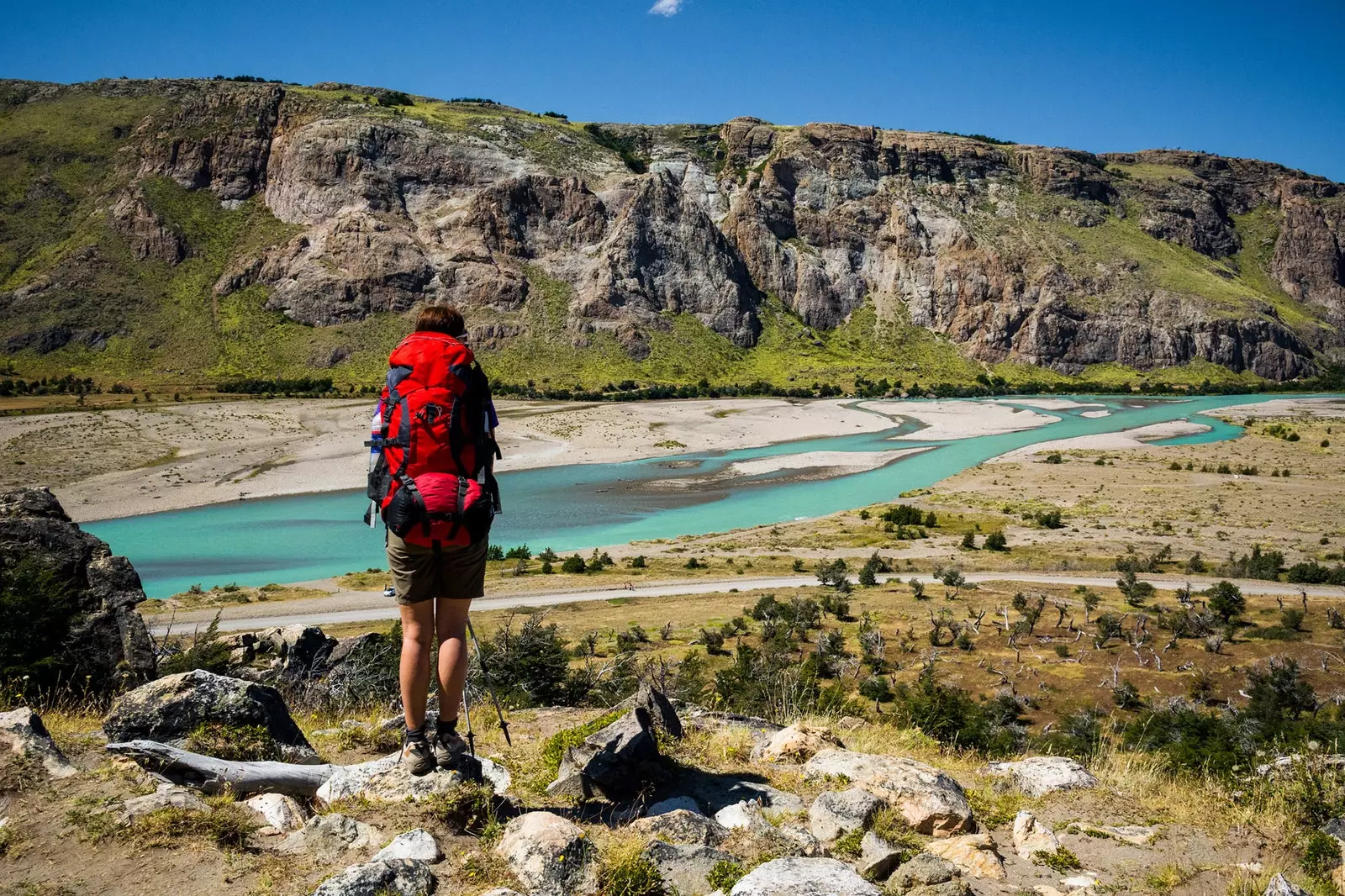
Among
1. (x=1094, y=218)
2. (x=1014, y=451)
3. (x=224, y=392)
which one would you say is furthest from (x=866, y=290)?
(x=224, y=392)

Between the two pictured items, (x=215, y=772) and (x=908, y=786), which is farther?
(x=908, y=786)

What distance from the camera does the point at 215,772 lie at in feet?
16.1

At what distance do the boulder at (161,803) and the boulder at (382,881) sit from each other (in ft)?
3.81

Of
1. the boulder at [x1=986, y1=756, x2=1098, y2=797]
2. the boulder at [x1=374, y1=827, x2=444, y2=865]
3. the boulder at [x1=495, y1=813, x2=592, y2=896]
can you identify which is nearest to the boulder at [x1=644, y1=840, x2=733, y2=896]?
the boulder at [x1=495, y1=813, x2=592, y2=896]

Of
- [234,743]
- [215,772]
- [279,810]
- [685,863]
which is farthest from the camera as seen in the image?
[234,743]

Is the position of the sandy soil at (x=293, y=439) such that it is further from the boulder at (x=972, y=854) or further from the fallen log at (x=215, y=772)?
the boulder at (x=972, y=854)

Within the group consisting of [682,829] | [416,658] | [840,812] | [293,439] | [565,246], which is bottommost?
[293,439]

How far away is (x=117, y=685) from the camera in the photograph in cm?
751

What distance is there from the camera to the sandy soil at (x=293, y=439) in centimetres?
5541

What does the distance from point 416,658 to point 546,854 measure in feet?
4.75

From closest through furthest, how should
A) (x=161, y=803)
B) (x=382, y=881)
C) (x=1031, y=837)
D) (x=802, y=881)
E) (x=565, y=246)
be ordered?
(x=382, y=881) → (x=802, y=881) → (x=161, y=803) → (x=1031, y=837) → (x=565, y=246)

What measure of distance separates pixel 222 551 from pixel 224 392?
69.0 m

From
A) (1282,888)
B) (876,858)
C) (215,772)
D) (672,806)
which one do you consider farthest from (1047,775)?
(215,772)

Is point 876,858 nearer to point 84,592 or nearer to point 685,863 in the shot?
point 685,863
